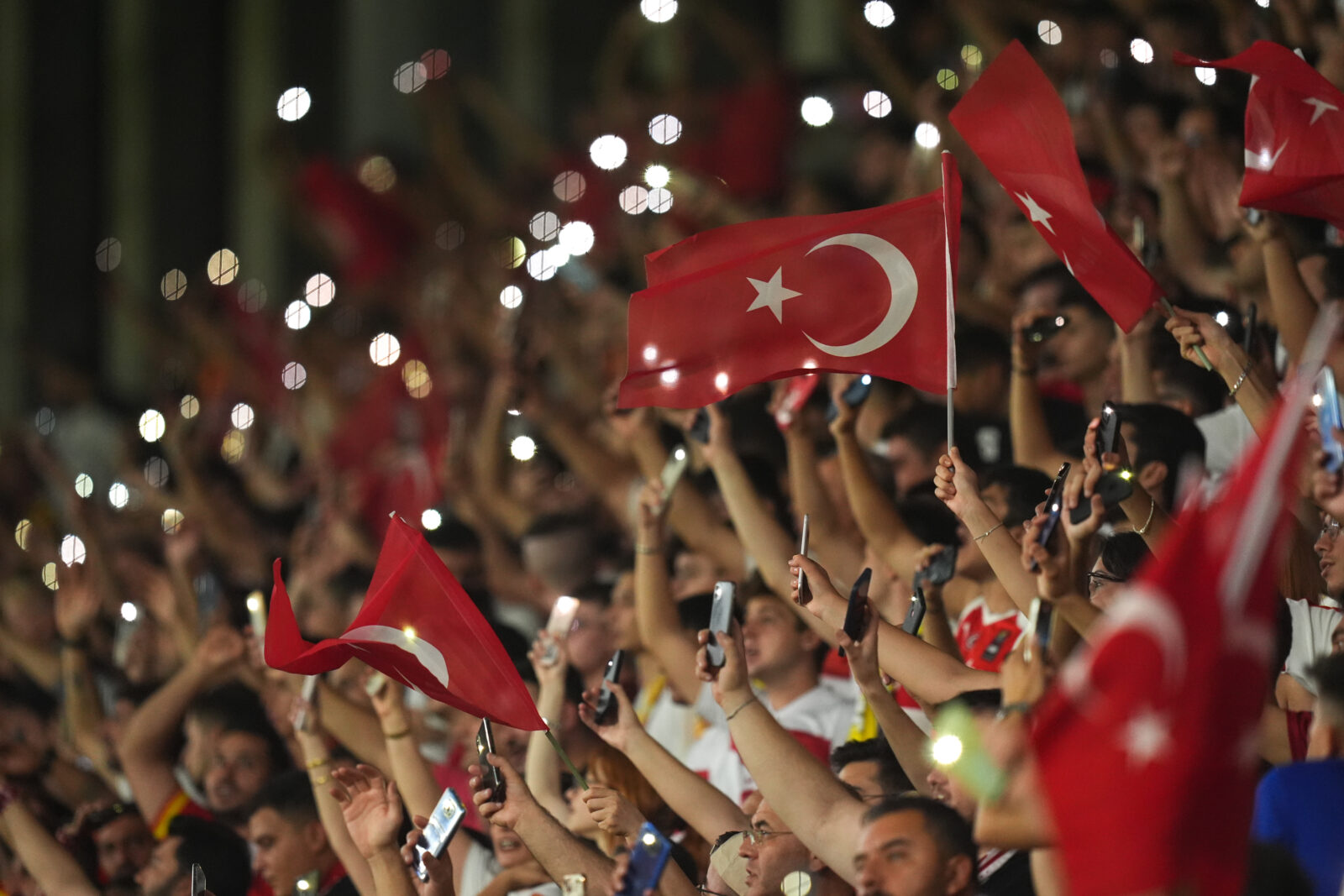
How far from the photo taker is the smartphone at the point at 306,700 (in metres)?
4.12

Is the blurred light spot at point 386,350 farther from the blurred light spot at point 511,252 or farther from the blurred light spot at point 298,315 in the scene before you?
the blurred light spot at point 511,252

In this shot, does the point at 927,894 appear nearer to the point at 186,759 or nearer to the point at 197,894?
the point at 197,894

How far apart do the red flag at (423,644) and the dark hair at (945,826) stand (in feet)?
3.26

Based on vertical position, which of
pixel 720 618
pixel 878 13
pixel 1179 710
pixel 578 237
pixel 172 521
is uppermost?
pixel 1179 710

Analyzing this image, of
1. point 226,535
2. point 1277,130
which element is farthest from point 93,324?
point 1277,130

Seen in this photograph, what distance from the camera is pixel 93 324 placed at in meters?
16.4

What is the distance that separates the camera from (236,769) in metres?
4.86

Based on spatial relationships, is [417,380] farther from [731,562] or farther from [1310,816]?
[1310,816]

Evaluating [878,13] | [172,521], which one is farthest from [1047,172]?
[172,521]

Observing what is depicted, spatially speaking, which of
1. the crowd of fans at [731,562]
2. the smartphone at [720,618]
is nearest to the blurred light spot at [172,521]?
the crowd of fans at [731,562]

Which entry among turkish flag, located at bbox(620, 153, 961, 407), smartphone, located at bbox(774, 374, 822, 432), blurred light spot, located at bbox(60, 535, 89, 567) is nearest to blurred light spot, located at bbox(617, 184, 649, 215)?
blurred light spot, located at bbox(60, 535, 89, 567)

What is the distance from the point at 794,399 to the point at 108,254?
13593 mm

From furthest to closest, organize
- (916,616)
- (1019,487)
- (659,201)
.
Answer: (659,201)
(1019,487)
(916,616)

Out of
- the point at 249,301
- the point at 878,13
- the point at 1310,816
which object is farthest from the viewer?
the point at 249,301
